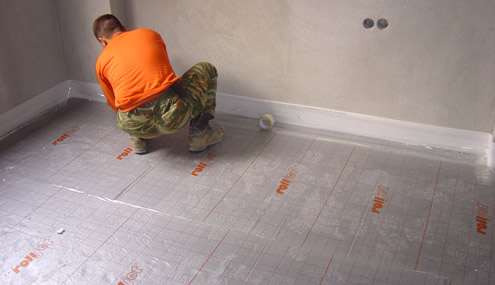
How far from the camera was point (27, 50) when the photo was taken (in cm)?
285

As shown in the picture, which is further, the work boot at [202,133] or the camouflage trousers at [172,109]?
the work boot at [202,133]

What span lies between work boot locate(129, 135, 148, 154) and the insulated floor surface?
36mm

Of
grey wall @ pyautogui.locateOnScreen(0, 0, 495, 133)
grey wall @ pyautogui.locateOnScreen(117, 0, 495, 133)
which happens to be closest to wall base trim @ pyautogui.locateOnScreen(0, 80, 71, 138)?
grey wall @ pyautogui.locateOnScreen(0, 0, 495, 133)

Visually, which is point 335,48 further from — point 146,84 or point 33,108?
point 33,108

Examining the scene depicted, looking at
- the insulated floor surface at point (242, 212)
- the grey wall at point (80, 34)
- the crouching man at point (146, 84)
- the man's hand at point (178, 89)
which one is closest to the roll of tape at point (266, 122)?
the insulated floor surface at point (242, 212)

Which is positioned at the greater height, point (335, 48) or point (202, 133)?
point (335, 48)

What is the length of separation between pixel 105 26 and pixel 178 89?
0.48m

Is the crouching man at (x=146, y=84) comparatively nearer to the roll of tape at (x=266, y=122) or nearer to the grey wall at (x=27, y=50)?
the roll of tape at (x=266, y=122)

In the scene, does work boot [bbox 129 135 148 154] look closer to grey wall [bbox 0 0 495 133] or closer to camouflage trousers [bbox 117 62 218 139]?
camouflage trousers [bbox 117 62 218 139]

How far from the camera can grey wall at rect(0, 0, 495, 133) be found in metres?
2.30

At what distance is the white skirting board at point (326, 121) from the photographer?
2.47 m

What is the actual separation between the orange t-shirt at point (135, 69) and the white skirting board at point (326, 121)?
67cm

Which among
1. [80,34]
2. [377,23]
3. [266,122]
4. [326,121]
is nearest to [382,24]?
[377,23]

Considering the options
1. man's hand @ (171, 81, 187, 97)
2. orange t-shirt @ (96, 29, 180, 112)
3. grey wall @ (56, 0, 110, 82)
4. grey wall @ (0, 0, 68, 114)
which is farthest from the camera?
grey wall @ (56, 0, 110, 82)
